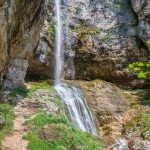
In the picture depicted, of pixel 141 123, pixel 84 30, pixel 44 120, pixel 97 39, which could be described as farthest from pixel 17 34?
pixel 97 39

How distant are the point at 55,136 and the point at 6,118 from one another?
9.97 feet

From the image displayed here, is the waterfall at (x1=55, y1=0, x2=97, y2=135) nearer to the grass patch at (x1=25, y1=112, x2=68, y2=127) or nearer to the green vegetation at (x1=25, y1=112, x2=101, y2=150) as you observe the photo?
the grass patch at (x1=25, y1=112, x2=68, y2=127)

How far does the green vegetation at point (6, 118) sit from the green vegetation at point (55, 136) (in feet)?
2.98

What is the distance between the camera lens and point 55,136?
15.7m

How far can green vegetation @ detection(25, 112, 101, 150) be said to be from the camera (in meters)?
15.1

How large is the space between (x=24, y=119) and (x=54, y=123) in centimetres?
170

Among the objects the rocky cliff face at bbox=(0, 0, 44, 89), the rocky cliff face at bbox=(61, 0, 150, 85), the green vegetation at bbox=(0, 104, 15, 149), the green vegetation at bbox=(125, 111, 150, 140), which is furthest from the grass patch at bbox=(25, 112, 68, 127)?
the rocky cliff face at bbox=(61, 0, 150, 85)

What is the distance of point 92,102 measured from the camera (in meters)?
23.9

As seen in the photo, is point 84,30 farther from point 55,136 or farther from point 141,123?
point 55,136

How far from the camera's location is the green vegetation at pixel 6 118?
→ 1598cm

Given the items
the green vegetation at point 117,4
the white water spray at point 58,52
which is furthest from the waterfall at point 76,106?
the green vegetation at point 117,4

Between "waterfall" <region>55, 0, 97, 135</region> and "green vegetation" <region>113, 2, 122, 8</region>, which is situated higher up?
"green vegetation" <region>113, 2, 122, 8</region>

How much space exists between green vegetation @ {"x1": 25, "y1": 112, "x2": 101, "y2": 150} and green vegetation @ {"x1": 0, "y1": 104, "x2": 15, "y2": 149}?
91 cm

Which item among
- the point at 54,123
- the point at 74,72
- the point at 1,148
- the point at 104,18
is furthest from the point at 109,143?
the point at 104,18
